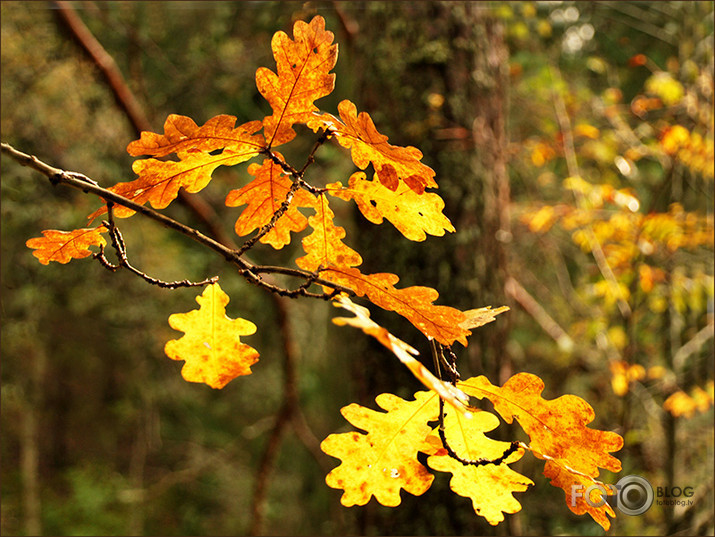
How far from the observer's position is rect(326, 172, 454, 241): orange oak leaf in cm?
66

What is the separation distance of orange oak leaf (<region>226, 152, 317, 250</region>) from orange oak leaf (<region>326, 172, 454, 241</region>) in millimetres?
61

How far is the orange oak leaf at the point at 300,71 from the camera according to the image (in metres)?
0.59

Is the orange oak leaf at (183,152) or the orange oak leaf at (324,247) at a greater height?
the orange oak leaf at (183,152)

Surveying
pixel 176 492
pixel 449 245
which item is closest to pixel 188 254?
pixel 449 245

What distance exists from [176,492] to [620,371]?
6.30 m

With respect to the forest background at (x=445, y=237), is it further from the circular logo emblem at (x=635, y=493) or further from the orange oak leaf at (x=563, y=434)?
the orange oak leaf at (x=563, y=434)

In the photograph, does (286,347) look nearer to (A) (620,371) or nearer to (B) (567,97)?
(A) (620,371)

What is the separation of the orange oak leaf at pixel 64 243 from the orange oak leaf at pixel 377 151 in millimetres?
307

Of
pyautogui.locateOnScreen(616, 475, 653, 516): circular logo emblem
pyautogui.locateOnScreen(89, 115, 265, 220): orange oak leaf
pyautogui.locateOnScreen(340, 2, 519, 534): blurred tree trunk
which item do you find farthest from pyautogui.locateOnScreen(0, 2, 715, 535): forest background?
pyautogui.locateOnScreen(89, 115, 265, 220): orange oak leaf

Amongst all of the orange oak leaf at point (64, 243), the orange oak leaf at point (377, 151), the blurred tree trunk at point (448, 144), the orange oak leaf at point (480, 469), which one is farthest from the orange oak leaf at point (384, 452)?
the blurred tree trunk at point (448, 144)

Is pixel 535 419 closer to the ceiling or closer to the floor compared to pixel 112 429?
closer to the ceiling

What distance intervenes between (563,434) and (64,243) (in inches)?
24.3

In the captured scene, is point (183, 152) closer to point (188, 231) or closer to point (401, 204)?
point (188, 231)

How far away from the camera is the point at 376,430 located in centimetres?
62
